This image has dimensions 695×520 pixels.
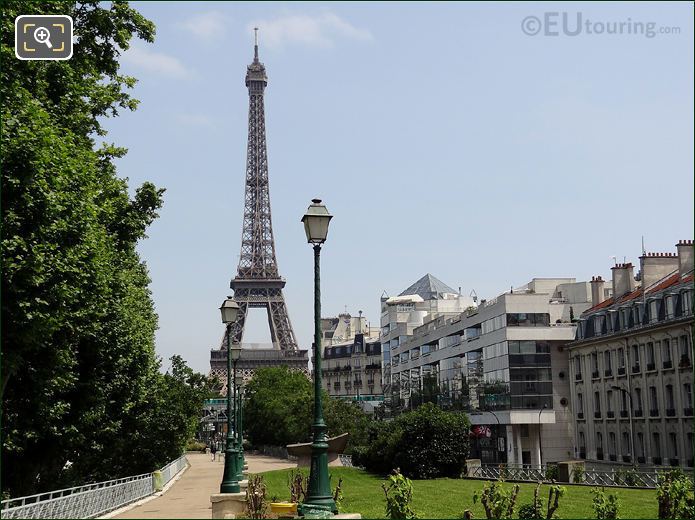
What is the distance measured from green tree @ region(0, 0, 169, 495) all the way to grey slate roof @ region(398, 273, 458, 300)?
353 feet

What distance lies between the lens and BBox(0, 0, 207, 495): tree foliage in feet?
73.9

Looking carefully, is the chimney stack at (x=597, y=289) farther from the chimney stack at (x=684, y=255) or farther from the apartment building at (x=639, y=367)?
the chimney stack at (x=684, y=255)

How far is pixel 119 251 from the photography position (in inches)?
1452

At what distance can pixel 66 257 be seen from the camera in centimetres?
2380

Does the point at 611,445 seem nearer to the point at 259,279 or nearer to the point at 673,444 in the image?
the point at 673,444

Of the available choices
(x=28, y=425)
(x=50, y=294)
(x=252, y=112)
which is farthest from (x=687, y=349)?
(x=252, y=112)

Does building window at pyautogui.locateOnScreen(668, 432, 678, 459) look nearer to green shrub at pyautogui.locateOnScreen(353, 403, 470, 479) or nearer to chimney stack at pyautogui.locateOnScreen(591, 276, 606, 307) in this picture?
green shrub at pyautogui.locateOnScreen(353, 403, 470, 479)

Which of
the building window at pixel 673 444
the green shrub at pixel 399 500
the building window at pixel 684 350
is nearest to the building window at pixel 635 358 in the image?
the building window at pixel 684 350

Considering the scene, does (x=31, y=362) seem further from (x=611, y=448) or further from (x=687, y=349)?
(x=611, y=448)

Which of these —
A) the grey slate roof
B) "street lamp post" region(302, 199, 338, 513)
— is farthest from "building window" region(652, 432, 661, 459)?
the grey slate roof

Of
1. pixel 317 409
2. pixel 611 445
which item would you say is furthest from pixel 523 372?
pixel 317 409

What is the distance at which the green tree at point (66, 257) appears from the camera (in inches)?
885

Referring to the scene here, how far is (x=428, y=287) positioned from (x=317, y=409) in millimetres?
136925

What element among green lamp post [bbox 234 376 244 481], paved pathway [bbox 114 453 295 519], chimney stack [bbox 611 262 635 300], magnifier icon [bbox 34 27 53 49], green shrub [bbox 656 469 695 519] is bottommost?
paved pathway [bbox 114 453 295 519]
